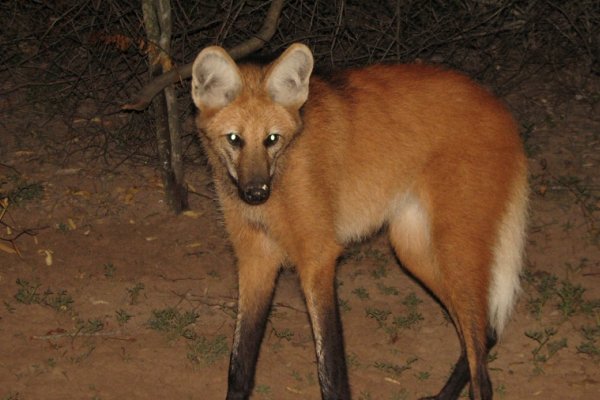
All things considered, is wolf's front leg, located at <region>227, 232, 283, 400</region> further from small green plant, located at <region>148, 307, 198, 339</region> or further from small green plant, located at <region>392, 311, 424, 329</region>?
small green plant, located at <region>392, 311, 424, 329</region>

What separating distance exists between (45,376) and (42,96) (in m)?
3.10

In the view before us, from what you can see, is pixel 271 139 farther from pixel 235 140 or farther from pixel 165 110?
pixel 165 110

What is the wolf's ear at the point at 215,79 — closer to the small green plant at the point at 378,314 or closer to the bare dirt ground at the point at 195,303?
the bare dirt ground at the point at 195,303

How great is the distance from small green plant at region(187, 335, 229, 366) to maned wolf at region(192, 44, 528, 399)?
0.30 m

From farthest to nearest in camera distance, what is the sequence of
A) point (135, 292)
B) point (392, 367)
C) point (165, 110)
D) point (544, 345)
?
point (165, 110) → point (135, 292) → point (544, 345) → point (392, 367)

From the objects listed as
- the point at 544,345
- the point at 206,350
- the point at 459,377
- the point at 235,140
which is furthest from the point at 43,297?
the point at 544,345

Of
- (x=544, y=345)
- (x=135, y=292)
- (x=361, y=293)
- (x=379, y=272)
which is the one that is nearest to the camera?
(x=544, y=345)

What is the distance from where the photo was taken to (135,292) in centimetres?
412

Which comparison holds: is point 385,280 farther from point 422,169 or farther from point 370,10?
point 370,10

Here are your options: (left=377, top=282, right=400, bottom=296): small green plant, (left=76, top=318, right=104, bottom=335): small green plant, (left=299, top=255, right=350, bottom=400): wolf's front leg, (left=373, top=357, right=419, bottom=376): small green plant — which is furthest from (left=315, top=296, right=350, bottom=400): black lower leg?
(left=76, top=318, right=104, bottom=335): small green plant

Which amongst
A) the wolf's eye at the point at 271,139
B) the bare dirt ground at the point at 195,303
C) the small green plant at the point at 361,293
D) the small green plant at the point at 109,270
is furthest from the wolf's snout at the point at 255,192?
the small green plant at the point at 109,270

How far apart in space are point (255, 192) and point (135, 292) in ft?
4.62

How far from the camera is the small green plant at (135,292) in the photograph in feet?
13.4

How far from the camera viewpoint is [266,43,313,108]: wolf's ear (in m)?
3.05
